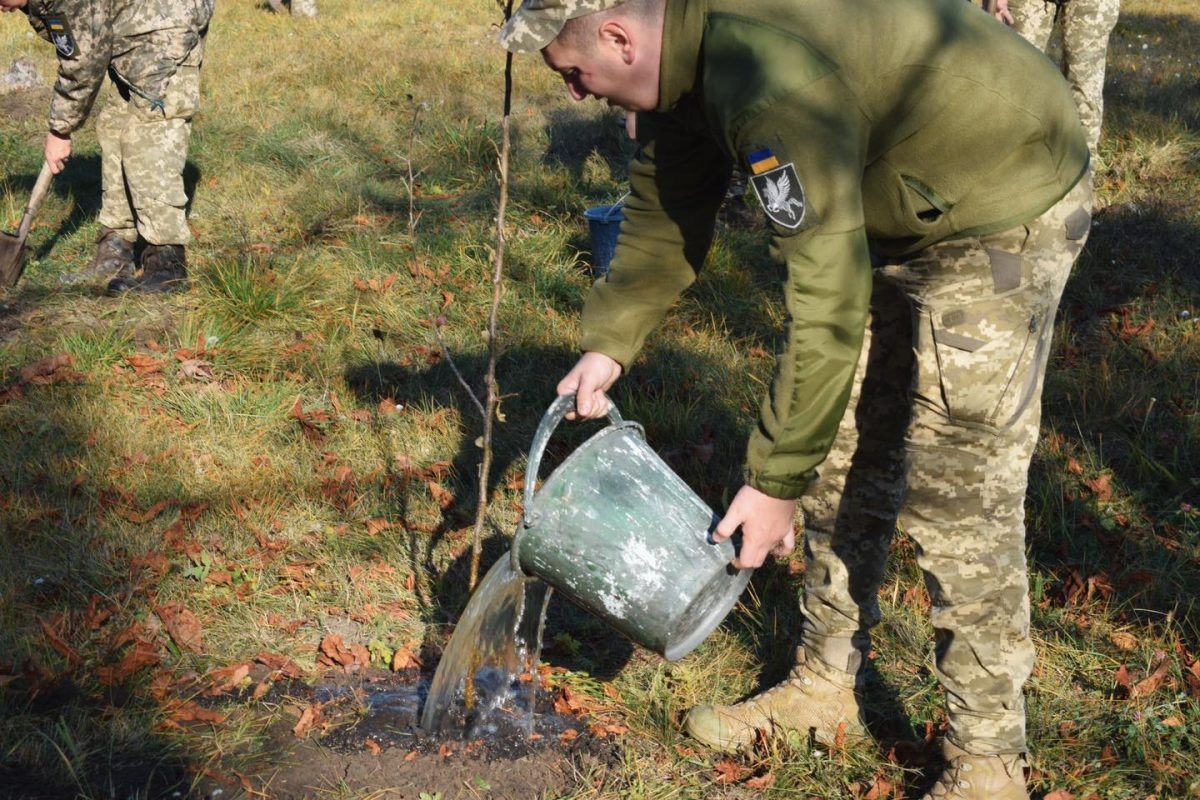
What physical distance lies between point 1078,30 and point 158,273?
4.87 metres

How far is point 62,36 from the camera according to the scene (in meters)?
5.52

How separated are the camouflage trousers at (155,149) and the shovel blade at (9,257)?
1.91 feet

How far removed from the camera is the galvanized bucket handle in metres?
2.29

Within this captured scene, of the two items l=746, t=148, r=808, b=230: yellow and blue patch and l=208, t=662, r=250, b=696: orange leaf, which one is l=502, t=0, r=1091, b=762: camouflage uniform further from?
l=208, t=662, r=250, b=696: orange leaf

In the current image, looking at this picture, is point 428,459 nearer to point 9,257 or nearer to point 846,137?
point 846,137

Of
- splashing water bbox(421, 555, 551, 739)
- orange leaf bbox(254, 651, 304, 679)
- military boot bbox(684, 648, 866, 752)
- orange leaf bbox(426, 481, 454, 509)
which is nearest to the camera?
splashing water bbox(421, 555, 551, 739)

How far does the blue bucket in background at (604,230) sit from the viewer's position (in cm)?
530

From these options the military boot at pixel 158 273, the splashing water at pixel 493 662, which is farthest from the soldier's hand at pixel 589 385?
the military boot at pixel 158 273

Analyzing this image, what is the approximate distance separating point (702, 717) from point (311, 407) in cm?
228

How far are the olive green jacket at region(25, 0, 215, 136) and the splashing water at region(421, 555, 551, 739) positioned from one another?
13.4 feet

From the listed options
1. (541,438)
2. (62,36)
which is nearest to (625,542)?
(541,438)

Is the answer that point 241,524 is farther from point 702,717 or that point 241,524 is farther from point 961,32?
point 961,32

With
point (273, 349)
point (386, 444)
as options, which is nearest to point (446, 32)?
point (273, 349)

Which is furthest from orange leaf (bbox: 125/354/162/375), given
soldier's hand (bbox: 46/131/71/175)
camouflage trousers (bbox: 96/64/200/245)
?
soldier's hand (bbox: 46/131/71/175)
